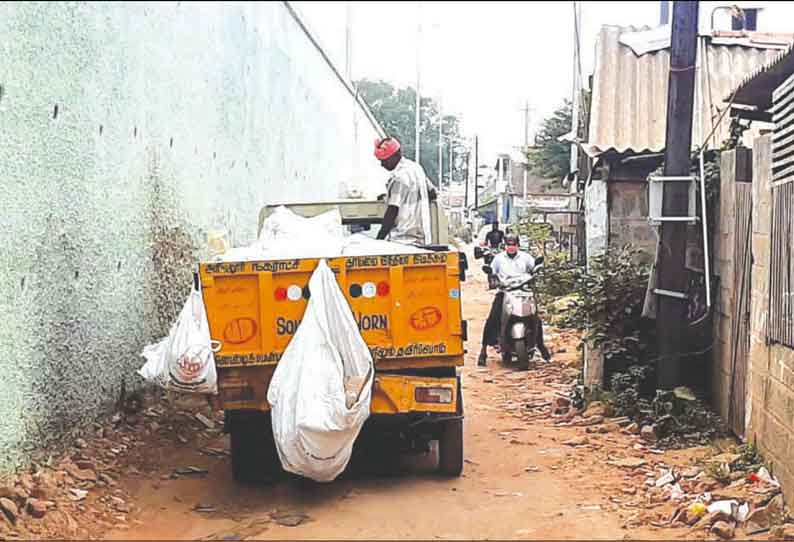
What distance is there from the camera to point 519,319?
11727 mm

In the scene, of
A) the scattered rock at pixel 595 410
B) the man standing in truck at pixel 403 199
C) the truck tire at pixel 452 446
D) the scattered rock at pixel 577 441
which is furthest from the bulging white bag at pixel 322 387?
the scattered rock at pixel 595 410

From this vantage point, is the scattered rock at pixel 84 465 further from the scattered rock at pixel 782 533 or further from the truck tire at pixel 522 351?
the truck tire at pixel 522 351

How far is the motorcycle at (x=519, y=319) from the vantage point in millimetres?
11703

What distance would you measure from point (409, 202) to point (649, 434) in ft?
8.44

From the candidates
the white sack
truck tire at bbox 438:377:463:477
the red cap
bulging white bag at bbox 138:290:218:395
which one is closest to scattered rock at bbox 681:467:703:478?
truck tire at bbox 438:377:463:477

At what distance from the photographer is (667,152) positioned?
7.51 metres

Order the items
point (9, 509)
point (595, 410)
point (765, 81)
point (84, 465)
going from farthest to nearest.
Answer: point (595, 410) < point (765, 81) < point (84, 465) < point (9, 509)

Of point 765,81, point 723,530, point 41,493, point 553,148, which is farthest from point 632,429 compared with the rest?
point 553,148

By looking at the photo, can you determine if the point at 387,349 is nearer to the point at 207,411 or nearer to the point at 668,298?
the point at 668,298

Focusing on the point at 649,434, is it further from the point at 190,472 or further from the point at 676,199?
the point at 190,472

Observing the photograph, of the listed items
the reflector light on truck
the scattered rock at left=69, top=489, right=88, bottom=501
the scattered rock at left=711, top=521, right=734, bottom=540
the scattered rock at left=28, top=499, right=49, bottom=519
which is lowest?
the scattered rock at left=69, top=489, right=88, bottom=501

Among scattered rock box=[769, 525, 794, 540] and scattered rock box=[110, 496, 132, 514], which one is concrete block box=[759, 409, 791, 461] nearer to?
scattered rock box=[769, 525, 794, 540]

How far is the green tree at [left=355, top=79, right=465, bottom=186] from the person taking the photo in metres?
33.1

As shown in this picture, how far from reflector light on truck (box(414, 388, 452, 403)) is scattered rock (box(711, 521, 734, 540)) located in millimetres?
1767
